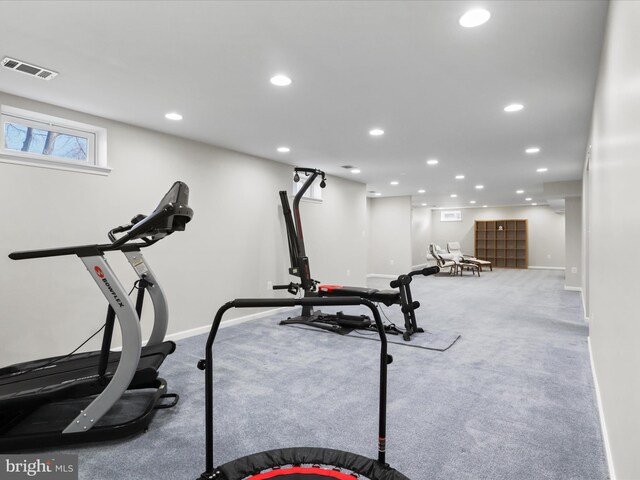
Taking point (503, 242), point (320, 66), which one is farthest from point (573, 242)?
point (320, 66)

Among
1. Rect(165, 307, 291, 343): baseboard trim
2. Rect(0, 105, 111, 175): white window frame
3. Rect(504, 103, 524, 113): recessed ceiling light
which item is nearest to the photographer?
Rect(0, 105, 111, 175): white window frame

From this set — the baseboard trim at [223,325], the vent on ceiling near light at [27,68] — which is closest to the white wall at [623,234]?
the vent on ceiling near light at [27,68]

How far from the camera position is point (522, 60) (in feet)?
8.26

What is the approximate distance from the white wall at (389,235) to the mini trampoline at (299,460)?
29.6 feet

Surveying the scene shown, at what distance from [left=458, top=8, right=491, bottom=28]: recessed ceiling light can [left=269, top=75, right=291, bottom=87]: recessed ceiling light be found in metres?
1.28

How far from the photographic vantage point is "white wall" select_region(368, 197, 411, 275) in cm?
1047

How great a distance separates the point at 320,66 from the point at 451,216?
13.7 m

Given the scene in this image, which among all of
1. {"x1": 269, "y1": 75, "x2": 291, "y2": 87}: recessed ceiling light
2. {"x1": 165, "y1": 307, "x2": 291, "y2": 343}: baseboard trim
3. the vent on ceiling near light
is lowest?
{"x1": 165, "y1": 307, "x2": 291, "y2": 343}: baseboard trim

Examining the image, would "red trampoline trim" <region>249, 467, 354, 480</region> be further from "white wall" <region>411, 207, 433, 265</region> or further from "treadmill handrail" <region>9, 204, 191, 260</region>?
"white wall" <region>411, 207, 433, 265</region>

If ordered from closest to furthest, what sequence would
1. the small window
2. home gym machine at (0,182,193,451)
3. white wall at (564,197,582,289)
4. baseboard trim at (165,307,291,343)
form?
home gym machine at (0,182,193,451)
baseboard trim at (165,307,291,343)
white wall at (564,197,582,289)
the small window

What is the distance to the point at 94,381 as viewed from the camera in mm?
2160

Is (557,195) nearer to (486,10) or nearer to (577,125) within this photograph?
(577,125)

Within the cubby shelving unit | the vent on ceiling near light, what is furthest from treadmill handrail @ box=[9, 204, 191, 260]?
the cubby shelving unit

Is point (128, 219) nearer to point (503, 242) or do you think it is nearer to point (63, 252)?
point (63, 252)
